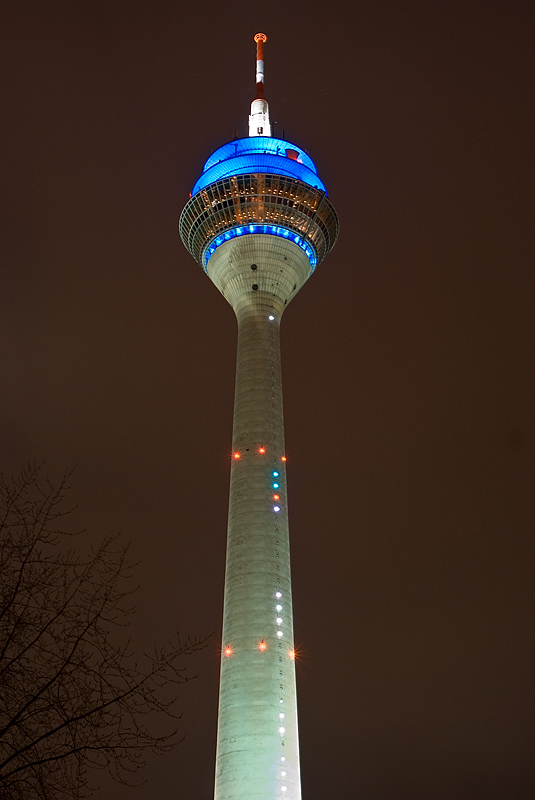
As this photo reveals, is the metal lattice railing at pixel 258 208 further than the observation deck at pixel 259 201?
No

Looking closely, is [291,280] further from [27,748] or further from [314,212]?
[27,748]

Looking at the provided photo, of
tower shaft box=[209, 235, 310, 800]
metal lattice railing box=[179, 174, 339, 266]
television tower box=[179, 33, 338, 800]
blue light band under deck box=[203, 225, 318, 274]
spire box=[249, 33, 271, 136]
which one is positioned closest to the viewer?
tower shaft box=[209, 235, 310, 800]

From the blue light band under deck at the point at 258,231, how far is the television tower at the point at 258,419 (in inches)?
4.3

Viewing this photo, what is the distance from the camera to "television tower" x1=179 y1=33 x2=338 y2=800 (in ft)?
188

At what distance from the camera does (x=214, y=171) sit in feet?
280

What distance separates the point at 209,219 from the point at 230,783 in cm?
5102

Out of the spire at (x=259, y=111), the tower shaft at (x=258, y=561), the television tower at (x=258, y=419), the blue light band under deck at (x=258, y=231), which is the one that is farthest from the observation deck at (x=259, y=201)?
the spire at (x=259, y=111)

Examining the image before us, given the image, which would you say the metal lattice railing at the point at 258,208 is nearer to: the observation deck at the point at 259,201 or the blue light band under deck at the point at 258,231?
the observation deck at the point at 259,201

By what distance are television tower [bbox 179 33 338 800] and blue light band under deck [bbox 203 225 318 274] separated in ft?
0.36

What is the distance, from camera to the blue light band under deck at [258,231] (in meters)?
79.4

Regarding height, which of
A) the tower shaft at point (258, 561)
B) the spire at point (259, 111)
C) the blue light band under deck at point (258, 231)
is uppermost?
the spire at point (259, 111)

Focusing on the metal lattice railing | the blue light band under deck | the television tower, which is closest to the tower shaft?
the television tower

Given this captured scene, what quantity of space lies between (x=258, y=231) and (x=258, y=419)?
1969cm

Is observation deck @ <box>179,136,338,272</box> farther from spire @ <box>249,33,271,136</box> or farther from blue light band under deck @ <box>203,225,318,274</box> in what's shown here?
spire @ <box>249,33,271,136</box>
